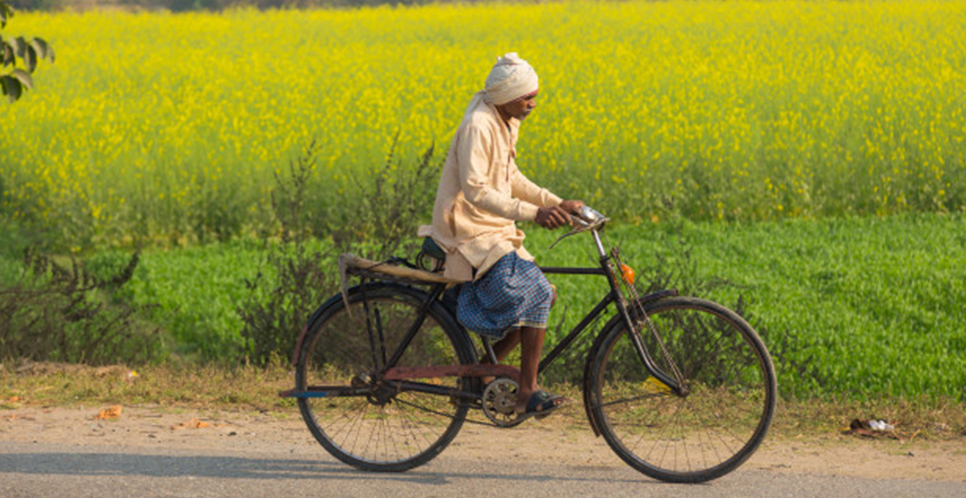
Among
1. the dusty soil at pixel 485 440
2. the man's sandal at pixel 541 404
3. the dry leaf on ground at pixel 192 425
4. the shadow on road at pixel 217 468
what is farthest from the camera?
the dry leaf on ground at pixel 192 425

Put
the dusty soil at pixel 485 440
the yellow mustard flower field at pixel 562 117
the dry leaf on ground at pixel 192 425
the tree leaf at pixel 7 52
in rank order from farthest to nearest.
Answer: the yellow mustard flower field at pixel 562 117, the tree leaf at pixel 7 52, the dry leaf on ground at pixel 192 425, the dusty soil at pixel 485 440

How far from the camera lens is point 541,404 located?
5.70 metres

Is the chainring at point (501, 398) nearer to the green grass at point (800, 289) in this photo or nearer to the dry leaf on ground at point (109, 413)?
the dry leaf on ground at point (109, 413)

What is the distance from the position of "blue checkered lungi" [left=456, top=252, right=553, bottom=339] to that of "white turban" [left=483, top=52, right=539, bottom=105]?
0.67 m

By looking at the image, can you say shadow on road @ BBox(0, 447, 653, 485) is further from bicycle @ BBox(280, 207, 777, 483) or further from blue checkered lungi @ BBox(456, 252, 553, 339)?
blue checkered lungi @ BBox(456, 252, 553, 339)

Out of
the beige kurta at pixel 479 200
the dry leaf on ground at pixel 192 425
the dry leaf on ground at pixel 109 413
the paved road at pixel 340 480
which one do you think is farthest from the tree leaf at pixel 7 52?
the beige kurta at pixel 479 200

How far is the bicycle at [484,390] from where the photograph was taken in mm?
5754

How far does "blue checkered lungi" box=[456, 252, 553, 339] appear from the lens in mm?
5613

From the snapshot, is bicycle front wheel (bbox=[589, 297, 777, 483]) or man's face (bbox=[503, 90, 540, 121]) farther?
bicycle front wheel (bbox=[589, 297, 777, 483])

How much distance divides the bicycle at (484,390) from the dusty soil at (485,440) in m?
0.21

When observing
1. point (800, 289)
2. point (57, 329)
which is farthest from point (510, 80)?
point (800, 289)

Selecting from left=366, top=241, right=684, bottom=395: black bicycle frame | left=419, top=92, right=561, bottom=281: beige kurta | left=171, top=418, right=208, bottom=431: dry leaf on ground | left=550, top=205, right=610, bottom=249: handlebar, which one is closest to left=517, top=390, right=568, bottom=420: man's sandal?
left=366, top=241, right=684, bottom=395: black bicycle frame

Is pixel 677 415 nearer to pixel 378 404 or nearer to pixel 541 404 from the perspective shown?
pixel 541 404

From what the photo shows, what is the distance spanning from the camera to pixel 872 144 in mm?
16672
